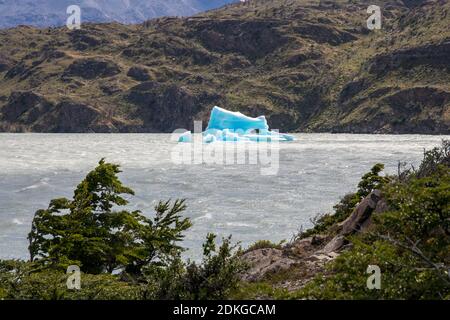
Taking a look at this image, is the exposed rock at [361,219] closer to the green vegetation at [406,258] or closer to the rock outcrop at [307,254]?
the rock outcrop at [307,254]

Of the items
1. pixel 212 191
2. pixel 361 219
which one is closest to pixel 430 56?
pixel 212 191

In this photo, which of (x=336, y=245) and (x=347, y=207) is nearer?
(x=336, y=245)

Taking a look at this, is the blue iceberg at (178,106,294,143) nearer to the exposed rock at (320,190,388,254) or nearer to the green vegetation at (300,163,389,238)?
the green vegetation at (300,163,389,238)

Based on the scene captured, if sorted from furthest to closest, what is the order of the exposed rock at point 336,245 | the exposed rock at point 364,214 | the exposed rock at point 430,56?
the exposed rock at point 430,56
the exposed rock at point 364,214
the exposed rock at point 336,245

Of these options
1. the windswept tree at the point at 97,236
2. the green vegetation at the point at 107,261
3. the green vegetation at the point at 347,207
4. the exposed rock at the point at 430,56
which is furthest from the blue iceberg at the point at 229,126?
the green vegetation at the point at 107,261

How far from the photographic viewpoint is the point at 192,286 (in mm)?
12586

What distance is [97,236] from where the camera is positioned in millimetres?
18672

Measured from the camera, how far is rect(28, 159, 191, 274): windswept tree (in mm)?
17750

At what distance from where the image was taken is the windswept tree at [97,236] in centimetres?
1775

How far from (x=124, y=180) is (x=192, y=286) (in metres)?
43.7

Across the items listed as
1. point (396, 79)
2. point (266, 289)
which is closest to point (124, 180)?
point (266, 289)

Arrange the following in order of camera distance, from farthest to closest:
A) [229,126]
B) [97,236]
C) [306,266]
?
[229,126], [97,236], [306,266]

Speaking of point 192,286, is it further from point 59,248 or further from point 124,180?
point 124,180

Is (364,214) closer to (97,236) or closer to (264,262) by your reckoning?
(264,262)
